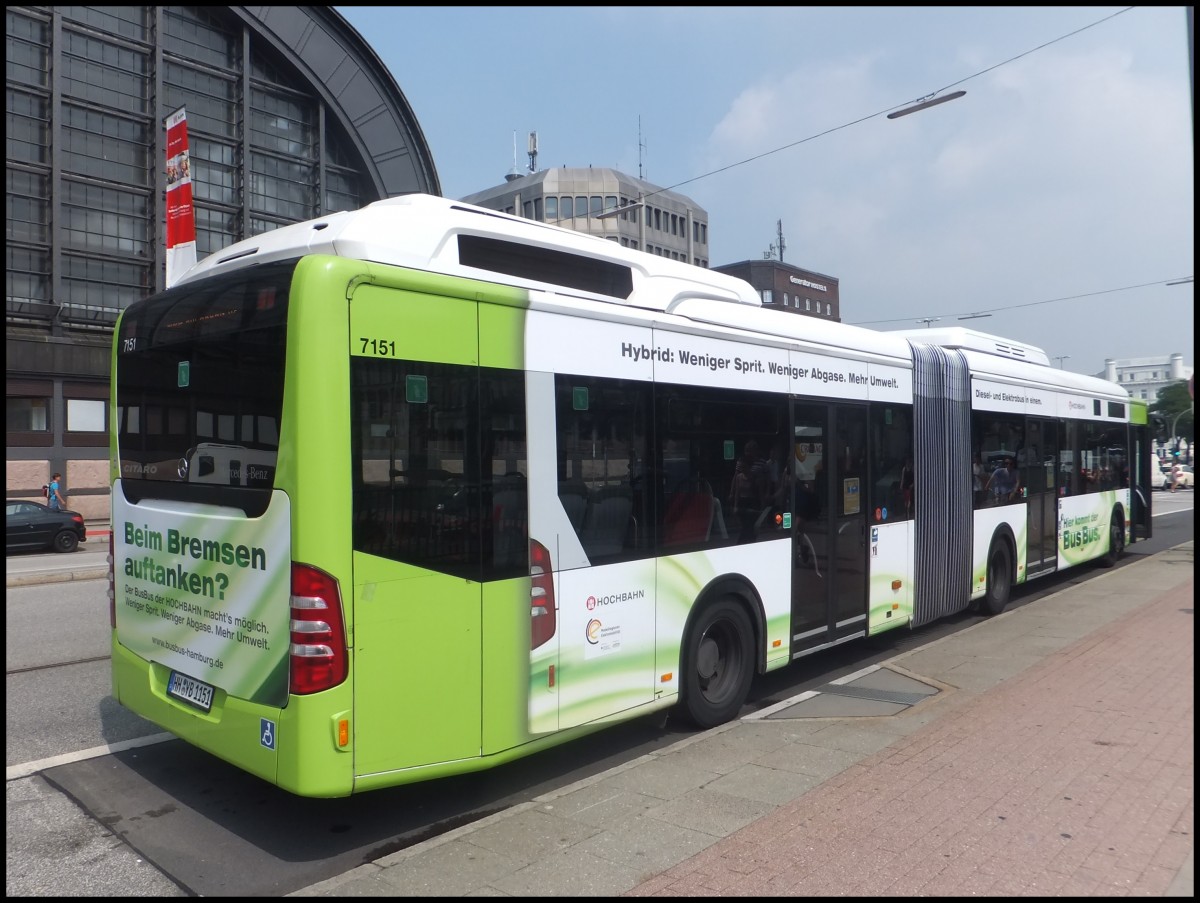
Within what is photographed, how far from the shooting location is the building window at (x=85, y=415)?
3412cm

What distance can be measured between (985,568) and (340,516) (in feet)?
29.4

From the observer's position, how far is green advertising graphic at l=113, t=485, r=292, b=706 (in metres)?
4.40

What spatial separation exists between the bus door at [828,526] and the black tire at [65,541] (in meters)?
21.9

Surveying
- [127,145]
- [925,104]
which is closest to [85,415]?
[127,145]

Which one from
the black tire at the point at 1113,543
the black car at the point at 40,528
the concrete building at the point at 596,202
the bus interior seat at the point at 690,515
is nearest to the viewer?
the bus interior seat at the point at 690,515

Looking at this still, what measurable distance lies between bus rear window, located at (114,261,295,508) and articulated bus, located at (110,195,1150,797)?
0.02 meters

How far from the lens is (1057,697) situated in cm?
711

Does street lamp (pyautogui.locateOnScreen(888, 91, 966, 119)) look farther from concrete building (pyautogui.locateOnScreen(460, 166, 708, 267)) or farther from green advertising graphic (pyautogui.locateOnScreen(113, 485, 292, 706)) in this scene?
concrete building (pyautogui.locateOnScreen(460, 166, 708, 267))

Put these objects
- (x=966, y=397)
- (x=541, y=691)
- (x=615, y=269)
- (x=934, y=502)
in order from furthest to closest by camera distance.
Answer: (x=966, y=397), (x=934, y=502), (x=615, y=269), (x=541, y=691)

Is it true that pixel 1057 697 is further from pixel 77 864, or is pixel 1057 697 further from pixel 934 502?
pixel 77 864

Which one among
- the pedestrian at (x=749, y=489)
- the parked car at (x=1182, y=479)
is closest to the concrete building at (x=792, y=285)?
the parked car at (x=1182, y=479)

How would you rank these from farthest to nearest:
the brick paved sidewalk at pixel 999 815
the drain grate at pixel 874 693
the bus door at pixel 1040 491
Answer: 1. the bus door at pixel 1040 491
2. the drain grate at pixel 874 693
3. the brick paved sidewalk at pixel 999 815

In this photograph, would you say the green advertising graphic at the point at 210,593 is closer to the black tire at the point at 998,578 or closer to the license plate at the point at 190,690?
the license plate at the point at 190,690

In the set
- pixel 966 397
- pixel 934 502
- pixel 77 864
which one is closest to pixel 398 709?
pixel 77 864
